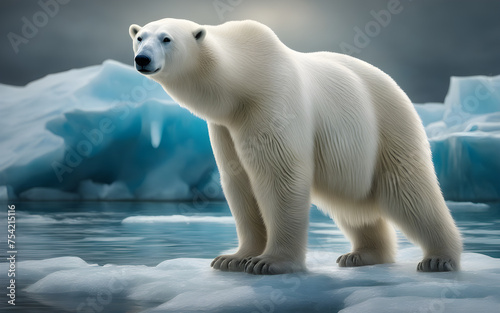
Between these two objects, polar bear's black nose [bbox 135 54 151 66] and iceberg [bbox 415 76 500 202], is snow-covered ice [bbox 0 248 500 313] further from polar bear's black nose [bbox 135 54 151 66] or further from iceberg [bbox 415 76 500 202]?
iceberg [bbox 415 76 500 202]

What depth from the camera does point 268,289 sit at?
9.00 ft

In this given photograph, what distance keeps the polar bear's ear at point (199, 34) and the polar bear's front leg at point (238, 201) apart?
53 cm

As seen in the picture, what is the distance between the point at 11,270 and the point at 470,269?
2.68 meters

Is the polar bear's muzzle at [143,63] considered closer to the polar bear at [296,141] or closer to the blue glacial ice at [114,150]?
the polar bear at [296,141]

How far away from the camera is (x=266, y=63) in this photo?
320 centimetres

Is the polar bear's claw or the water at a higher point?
the water

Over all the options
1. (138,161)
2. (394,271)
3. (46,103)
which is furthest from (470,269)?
(46,103)

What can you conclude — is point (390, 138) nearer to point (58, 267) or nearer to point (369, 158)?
point (369, 158)

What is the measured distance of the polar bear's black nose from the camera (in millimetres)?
2763

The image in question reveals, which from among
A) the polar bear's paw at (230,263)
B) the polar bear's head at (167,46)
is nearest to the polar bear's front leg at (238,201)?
the polar bear's paw at (230,263)

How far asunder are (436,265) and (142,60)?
6.22ft

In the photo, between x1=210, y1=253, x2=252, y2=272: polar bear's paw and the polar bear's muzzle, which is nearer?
the polar bear's muzzle

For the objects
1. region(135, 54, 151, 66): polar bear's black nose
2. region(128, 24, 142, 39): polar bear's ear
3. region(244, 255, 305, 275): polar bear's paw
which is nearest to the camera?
region(135, 54, 151, 66): polar bear's black nose

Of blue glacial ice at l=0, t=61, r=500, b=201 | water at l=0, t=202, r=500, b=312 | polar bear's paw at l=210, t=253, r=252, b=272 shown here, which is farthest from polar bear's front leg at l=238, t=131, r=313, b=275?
blue glacial ice at l=0, t=61, r=500, b=201
